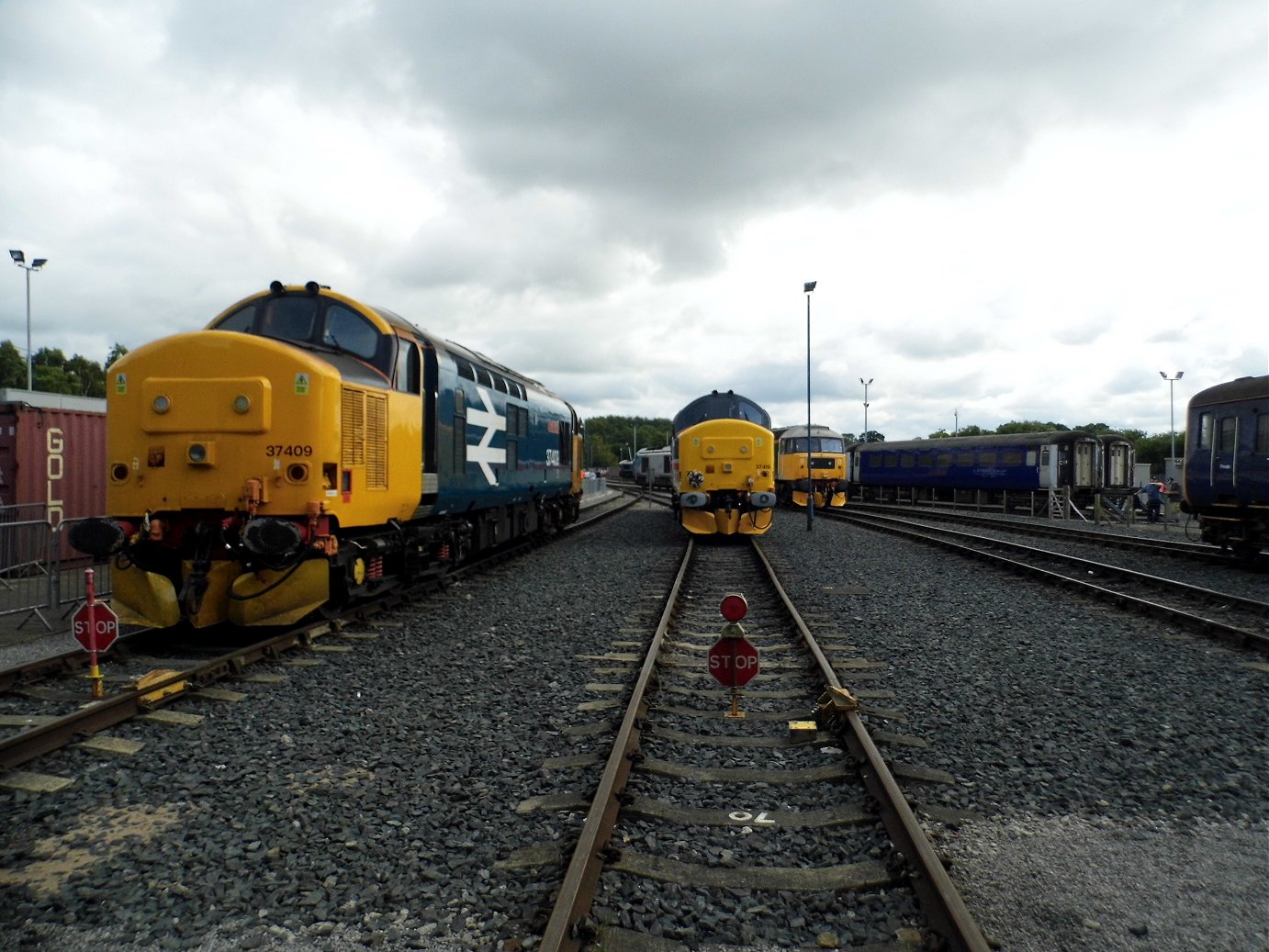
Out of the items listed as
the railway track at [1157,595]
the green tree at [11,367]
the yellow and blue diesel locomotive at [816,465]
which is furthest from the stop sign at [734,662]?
the green tree at [11,367]

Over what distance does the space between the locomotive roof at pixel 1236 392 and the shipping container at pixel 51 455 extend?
59.9 ft

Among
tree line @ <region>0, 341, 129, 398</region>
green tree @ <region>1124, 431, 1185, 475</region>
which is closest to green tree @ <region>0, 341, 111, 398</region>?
tree line @ <region>0, 341, 129, 398</region>

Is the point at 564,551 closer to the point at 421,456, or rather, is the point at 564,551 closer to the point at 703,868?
the point at 421,456

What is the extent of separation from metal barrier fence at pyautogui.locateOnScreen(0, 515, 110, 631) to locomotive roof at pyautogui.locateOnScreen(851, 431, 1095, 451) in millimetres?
28804

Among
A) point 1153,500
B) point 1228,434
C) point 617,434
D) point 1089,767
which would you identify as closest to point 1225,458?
point 1228,434

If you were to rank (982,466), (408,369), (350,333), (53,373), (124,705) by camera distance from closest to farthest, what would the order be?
(124,705) → (350,333) → (408,369) → (982,466) → (53,373)

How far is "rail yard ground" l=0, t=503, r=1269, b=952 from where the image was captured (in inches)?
118

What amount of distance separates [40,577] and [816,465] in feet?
80.7

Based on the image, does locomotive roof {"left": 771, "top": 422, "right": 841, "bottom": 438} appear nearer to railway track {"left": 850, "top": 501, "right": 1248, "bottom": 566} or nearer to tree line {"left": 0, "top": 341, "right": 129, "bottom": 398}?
railway track {"left": 850, "top": 501, "right": 1248, "bottom": 566}

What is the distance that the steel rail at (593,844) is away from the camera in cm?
274

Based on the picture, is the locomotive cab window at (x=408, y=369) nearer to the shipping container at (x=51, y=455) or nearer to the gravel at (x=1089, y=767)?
the gravel at (x=1089, y=767)

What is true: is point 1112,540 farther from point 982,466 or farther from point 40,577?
point 40,577

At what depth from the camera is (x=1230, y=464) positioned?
44.1ft

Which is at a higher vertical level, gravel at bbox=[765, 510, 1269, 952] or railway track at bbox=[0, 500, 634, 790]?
railway track at bbox=[0, 500, 634, 790]
